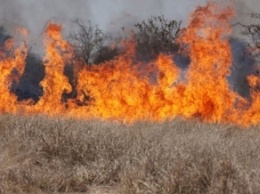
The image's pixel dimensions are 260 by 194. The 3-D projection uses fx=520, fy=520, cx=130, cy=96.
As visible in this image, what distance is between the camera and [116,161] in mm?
6645

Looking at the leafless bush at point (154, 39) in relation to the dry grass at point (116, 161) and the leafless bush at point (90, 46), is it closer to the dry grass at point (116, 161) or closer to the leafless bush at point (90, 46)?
the leafless bush at point (90, 46)

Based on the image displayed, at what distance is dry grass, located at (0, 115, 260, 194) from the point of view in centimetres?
555

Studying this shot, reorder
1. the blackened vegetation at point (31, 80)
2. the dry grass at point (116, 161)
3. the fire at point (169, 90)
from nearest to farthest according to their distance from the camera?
the dry grass at point (116, 161) → the fire at point (169, 90) → the blackened vegetation at point (31, 80)

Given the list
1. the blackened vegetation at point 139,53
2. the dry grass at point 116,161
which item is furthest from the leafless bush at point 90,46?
the dry grass at point 116,161

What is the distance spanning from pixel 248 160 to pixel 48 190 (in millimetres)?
2407

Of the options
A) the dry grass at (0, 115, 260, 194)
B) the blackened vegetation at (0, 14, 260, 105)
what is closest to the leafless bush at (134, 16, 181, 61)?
the blackened vegetation at (0, 14, 260, 105)

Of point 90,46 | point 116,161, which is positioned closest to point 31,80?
point 90,46

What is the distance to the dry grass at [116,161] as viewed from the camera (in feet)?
18.2

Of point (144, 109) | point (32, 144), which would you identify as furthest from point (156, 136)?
point (144, 109)

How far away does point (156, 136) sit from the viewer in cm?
816

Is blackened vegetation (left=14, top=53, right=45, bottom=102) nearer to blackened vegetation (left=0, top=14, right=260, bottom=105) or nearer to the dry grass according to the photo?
blackened vegetation (left=0, top=14, right=260, bottom=105)

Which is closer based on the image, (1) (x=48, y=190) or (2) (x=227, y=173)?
(2) (x=227, y=173)

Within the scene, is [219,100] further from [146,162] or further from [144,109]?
[146,162]

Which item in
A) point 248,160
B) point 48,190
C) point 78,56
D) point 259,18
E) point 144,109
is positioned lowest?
point 48,190
